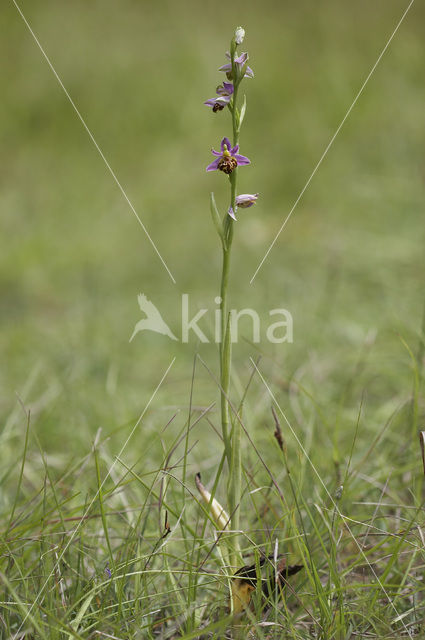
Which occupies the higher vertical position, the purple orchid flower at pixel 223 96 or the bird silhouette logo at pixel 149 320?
the purple orchid flower at pixel 223 96

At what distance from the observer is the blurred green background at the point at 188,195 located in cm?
270

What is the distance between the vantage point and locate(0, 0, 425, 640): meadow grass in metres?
1.02

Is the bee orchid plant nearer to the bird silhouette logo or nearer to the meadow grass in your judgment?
the meadow grass

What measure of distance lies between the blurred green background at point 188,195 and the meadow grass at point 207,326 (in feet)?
0.07

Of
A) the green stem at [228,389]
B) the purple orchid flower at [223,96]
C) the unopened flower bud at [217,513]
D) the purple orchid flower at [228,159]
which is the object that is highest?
the purple orchid flower at [223,96]

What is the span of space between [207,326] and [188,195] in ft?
7.93

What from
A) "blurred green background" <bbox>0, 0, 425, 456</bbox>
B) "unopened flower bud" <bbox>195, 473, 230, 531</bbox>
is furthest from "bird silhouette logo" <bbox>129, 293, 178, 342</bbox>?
"unopened flower bud" <bbox>195, 473, 230, 531</bbox>

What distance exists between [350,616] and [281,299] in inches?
97.7

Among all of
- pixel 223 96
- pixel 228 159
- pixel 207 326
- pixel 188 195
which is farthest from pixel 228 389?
pixel 188 195

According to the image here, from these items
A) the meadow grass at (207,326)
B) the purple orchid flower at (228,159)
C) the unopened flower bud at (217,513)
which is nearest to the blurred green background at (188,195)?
the meadow grass at (207,326)

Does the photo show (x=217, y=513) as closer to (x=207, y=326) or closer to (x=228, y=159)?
(x=228, y=159)

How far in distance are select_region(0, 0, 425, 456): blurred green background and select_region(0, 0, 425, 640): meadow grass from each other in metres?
0.02

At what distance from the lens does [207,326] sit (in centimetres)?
273

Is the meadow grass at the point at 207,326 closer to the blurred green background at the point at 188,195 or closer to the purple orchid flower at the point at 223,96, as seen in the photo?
the blurred green background at the point at 188,195
